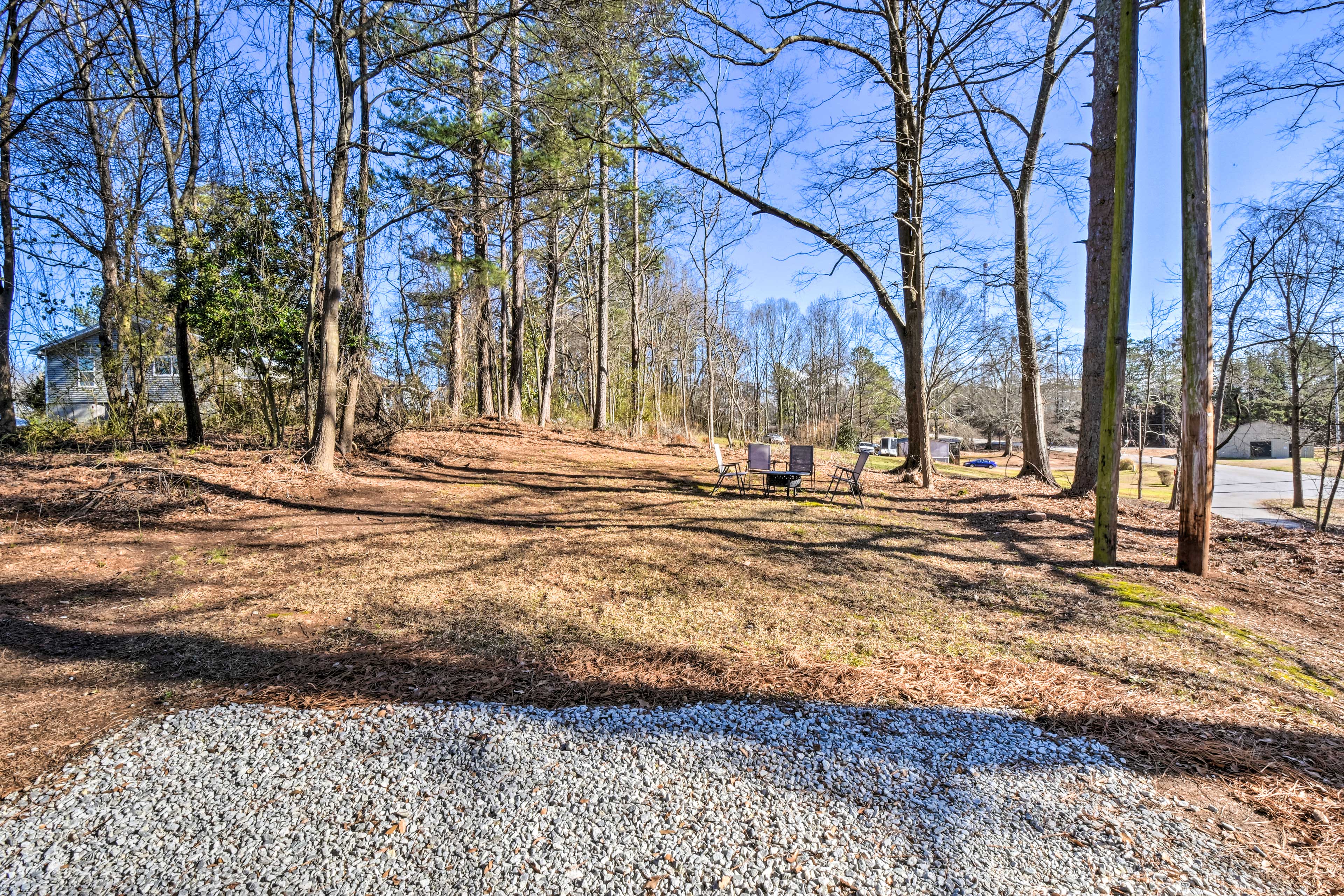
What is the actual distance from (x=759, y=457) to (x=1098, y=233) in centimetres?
648

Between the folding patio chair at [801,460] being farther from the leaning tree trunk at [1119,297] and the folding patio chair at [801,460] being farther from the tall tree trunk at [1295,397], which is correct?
the tall tree trunk at [1295,397]

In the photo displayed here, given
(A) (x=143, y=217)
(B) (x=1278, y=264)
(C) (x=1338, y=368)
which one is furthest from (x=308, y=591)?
(C) (x=1338, y=368)

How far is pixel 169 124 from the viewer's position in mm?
10719

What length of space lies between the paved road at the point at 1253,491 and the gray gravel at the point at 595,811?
30.6 feet

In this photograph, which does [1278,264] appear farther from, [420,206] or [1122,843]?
[420,206]

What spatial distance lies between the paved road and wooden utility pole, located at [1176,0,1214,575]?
4700 millimetres

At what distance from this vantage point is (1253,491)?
18.4 metres

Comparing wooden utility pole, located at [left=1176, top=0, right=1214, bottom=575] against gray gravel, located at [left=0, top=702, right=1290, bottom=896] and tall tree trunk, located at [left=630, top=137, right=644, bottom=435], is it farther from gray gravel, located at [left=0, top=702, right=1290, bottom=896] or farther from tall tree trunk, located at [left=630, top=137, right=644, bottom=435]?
tall tree trunk, located at [left=630, top=137, right=644, bottom=435]

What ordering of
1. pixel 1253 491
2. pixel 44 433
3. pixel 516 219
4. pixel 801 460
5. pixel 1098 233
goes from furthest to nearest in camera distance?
pixel 1253 491 → pixel 516 219 → pixel 44 433 → pixel 801 460 → pixel 1098 233

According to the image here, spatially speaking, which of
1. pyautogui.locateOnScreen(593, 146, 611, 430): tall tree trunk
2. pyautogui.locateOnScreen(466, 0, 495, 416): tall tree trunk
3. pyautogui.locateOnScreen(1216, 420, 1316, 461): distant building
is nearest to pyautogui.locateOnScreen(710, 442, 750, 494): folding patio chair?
pyautogui.locateOnScreen(466, 0, 495, 416): tall tree trunk

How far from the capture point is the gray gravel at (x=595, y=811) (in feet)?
5.85

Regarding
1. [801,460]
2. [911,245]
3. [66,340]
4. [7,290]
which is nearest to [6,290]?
[7,290]

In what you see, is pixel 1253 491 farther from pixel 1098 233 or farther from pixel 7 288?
pixel 7 288

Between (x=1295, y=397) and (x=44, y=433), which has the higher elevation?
(x=1295, y=397)
